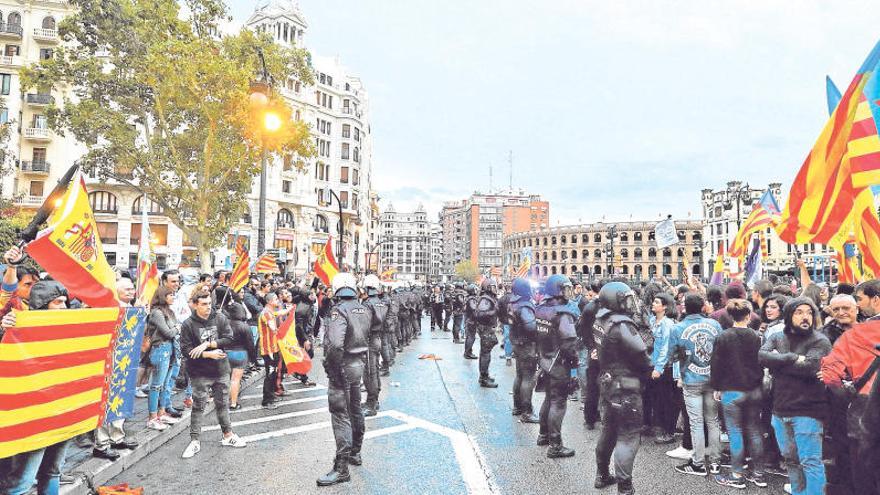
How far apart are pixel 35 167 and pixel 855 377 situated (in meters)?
54.4

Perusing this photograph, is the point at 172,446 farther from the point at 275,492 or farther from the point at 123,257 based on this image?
the point at 123,257

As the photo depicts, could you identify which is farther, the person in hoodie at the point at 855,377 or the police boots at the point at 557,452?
the police boots at the point at 557,452

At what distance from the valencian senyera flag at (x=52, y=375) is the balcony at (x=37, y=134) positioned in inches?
1962

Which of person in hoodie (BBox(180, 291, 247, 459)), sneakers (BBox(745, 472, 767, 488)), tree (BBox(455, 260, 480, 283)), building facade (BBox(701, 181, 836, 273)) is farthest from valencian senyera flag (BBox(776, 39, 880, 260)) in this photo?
tree (BBox(455, 260, 480, 283))

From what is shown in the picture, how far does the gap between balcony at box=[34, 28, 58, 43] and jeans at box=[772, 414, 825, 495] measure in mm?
55888

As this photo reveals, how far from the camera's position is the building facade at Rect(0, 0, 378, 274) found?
1679 inches

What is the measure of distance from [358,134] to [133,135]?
4779 cm

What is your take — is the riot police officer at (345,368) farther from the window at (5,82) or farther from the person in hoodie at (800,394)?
the window at (5,82)

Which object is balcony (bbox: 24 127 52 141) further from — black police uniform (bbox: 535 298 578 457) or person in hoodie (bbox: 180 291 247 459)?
black police uniform (bbox: 535 298 578 457)

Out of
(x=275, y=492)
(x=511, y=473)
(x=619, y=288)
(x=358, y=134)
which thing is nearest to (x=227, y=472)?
(x=275, y=492)

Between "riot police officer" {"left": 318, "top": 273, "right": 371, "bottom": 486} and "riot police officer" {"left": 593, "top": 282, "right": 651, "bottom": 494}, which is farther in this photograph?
"riot police officer" {"left": 318, "top": 273, "right": 371, "bottom": 486}

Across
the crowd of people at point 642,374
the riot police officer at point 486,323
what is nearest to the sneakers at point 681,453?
the crowd of people at point 642,374

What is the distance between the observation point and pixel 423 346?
17297 millimetres

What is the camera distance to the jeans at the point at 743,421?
5.06 m
